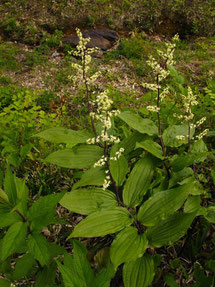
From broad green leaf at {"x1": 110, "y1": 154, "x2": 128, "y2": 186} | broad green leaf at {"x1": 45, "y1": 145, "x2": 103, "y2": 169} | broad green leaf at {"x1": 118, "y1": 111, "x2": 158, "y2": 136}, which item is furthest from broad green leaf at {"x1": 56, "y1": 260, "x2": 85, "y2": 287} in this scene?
broad green leaf at {"x1": 118, "y1": 111, "x2": 158, "y2": 136}

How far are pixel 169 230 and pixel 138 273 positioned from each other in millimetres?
448

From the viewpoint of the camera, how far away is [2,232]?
2.81 meters

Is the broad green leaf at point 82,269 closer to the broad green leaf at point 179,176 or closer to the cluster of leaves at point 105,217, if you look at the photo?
the cluster of leaves at point 105,217

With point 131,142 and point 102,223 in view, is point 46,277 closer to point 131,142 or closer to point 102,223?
point 102,223

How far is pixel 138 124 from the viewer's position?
2.87 metres

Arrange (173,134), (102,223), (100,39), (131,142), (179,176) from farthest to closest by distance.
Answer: (100,39) → (173,134) → (131,142) → (179,176) → (102,223)

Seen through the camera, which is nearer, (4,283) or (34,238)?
(34,238)

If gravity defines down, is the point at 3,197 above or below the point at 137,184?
above

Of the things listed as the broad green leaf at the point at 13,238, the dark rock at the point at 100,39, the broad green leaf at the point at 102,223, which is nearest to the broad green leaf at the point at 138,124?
the broad green leaf at the point at 102,223

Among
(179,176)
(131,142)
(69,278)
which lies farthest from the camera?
(131,142)

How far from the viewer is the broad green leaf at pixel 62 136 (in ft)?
8.88

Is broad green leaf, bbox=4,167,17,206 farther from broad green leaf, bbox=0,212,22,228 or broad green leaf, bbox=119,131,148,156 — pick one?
broad green leaf, bbox=119,131,148,156

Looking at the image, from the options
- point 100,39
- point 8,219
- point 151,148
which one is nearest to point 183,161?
point 151,148

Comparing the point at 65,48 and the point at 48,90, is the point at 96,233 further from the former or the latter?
the point at 65,48
